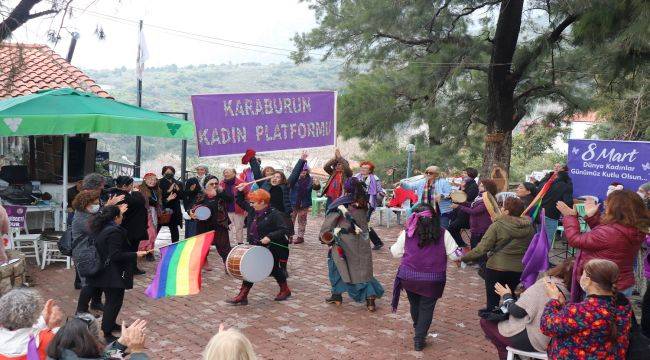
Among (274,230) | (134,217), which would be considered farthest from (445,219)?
(134,217)

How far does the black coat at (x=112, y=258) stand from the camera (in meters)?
6.11

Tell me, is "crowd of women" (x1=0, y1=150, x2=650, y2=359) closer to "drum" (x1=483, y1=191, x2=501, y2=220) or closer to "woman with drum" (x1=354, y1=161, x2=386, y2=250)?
"drum" (x1=483, y1=191, x2=501, y2=220)

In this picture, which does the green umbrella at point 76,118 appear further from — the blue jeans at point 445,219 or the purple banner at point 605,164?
the purple banner at point 605,164

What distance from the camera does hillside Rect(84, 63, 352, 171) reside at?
2245 inches

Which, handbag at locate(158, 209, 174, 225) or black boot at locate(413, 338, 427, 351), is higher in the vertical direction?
handbag at locate(158, 209, 174, 225)

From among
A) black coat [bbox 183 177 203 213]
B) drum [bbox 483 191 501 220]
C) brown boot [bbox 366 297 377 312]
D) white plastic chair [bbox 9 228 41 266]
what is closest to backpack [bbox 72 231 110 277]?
brown boot [bbox 366 297 377 312]

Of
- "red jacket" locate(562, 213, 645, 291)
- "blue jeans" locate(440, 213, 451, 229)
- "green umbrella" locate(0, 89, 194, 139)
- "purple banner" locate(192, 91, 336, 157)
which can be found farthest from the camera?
"blue jeans" locate(440, 213, 451, 229)

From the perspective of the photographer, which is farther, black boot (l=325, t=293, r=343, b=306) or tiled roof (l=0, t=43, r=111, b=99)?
tiled roof (l=0, t=43, r=111, b=99)

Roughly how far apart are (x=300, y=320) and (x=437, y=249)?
198cm

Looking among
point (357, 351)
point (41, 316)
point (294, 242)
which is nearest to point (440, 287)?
point (357, 351)

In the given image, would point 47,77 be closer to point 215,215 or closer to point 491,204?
point 215,215

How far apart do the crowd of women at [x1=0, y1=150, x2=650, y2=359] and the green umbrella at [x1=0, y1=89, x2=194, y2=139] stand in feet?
2.88

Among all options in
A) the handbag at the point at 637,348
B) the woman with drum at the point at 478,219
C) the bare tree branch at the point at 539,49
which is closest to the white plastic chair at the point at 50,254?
the woman with drum at the point at 478,219

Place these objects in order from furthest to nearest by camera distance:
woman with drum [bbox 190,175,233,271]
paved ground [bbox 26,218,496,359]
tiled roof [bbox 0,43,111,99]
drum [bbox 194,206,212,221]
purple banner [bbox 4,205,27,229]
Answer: tiled roof [bbox 0,43,111,99] → purple banner [bbox 4,205,27,229] → woman with drum [bbox 190,175,233,271] → drum [bbox 194,206,212,221] → paved ground [bbox 26,218,496,359]
